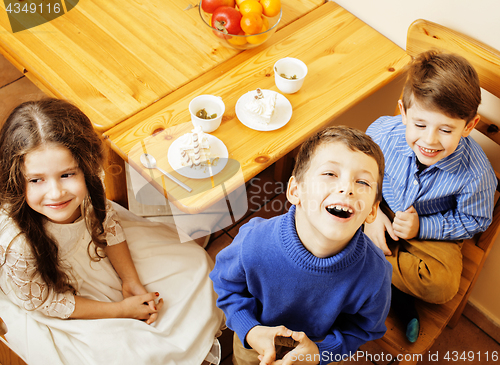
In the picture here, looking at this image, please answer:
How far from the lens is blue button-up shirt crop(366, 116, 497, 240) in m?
1.25

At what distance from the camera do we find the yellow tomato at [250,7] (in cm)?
140

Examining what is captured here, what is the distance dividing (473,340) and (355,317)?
1041 millimetres

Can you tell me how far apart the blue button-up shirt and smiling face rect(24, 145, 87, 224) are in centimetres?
93

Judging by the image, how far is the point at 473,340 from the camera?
1.76m

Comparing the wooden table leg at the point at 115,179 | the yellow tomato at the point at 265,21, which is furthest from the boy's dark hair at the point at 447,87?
the wooden table leg at the point at 115,179

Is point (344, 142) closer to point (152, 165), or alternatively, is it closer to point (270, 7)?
point (152, 165)

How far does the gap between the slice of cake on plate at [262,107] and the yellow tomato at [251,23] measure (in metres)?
0.24

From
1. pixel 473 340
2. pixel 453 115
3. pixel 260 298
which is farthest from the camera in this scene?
pixel 473 340

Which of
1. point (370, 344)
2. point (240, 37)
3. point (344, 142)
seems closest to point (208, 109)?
point (240, 37)

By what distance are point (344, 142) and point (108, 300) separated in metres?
0.82

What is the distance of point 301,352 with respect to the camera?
918 millimetres

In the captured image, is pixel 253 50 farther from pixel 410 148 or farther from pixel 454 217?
pixel 454 217

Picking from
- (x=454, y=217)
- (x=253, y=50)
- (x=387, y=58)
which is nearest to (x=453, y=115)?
(x=454, y=217)

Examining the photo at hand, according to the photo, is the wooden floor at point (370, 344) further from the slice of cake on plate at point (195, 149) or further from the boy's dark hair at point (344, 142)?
the boy's dark hair at point (344, 142)
